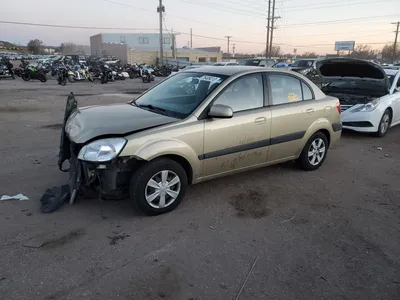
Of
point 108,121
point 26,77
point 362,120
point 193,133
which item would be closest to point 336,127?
point 362,120

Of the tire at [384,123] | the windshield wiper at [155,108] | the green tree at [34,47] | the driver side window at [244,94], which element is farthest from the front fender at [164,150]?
the green tree at [34,47]

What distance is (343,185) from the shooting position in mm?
4910

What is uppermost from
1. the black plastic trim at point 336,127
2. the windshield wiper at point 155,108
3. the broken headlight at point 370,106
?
the windshield wiper at point 155,108

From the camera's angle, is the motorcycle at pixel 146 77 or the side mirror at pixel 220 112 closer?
the side mirror at pixel 220 112

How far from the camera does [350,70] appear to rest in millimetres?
9000

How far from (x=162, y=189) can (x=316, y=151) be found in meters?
2.88

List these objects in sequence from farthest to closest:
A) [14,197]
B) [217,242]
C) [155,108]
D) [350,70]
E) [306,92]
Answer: [350,70] → [306,92] → [155,108] → [14,197] → [217,242]

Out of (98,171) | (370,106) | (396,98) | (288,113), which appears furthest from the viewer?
(396,98)

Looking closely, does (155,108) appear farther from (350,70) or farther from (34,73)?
(34,73)

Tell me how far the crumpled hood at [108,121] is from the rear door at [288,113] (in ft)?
5.27

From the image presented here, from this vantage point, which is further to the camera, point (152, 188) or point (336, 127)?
point (336, 127)

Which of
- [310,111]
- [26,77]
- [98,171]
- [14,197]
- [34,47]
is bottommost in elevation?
[14,197]

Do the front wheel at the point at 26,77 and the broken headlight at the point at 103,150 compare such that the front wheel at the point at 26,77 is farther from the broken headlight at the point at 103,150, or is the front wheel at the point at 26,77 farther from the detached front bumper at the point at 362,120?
the broken headlight at the point at 103,150

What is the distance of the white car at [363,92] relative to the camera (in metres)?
7.72
